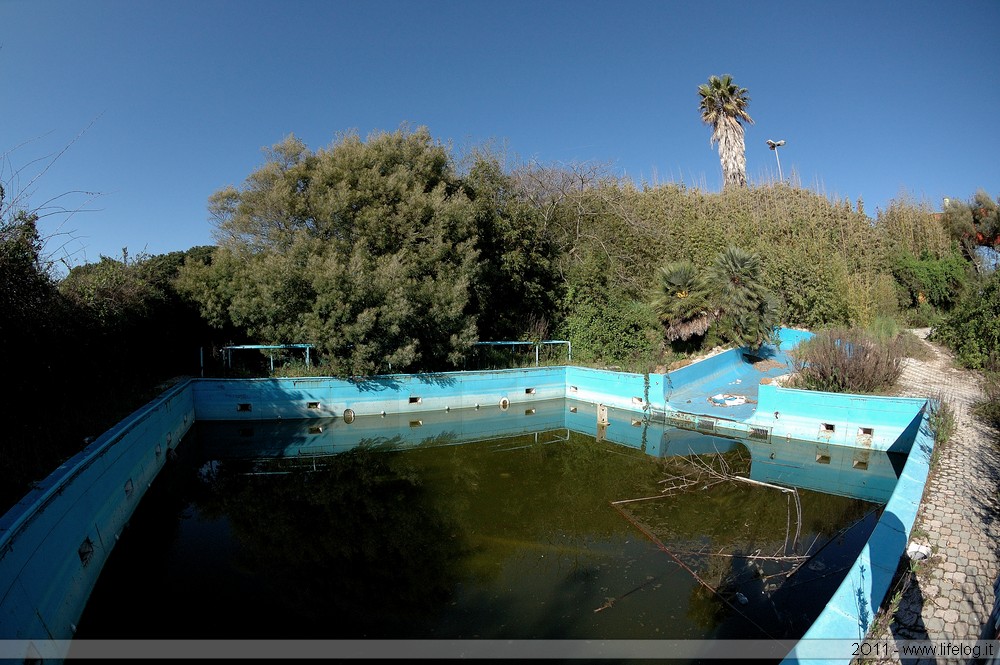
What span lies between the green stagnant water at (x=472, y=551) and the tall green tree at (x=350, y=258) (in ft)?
10.9

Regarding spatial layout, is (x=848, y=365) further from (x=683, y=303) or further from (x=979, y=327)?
(x=683, y=303)

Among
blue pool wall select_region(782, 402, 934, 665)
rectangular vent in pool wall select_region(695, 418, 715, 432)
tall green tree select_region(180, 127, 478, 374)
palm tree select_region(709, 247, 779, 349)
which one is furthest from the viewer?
palm tree select_region(709, 247, 779, 349)

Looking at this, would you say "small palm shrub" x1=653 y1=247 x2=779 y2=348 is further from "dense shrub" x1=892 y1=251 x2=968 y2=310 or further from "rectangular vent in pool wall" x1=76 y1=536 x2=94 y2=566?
"rectangular vent in pool wall" x1=76 y1=536 x2=94 y2=566

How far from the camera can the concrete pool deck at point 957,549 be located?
3.03 m

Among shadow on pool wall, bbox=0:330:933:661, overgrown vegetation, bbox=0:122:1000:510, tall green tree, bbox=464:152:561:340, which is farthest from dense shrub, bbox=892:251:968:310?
tall green tree, bbox=464:152:561:340

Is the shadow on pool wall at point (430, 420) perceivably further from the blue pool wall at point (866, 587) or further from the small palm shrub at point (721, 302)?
the small palm shrub at point (721, 302)

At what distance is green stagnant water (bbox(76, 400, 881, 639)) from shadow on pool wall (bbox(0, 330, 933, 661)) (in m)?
0.50

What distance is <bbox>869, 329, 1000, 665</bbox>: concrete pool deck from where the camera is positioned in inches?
119

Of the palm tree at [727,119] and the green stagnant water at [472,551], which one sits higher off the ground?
the palm tree at [727,119]

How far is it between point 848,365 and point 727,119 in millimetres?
17222

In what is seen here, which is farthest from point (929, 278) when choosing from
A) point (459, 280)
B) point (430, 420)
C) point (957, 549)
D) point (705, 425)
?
point (430, 420)

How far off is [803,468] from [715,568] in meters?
3.88

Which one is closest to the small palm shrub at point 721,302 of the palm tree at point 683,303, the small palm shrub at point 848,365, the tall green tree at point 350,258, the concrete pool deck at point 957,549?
the palm tree at point 683,303

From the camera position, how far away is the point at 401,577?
4746 mm
